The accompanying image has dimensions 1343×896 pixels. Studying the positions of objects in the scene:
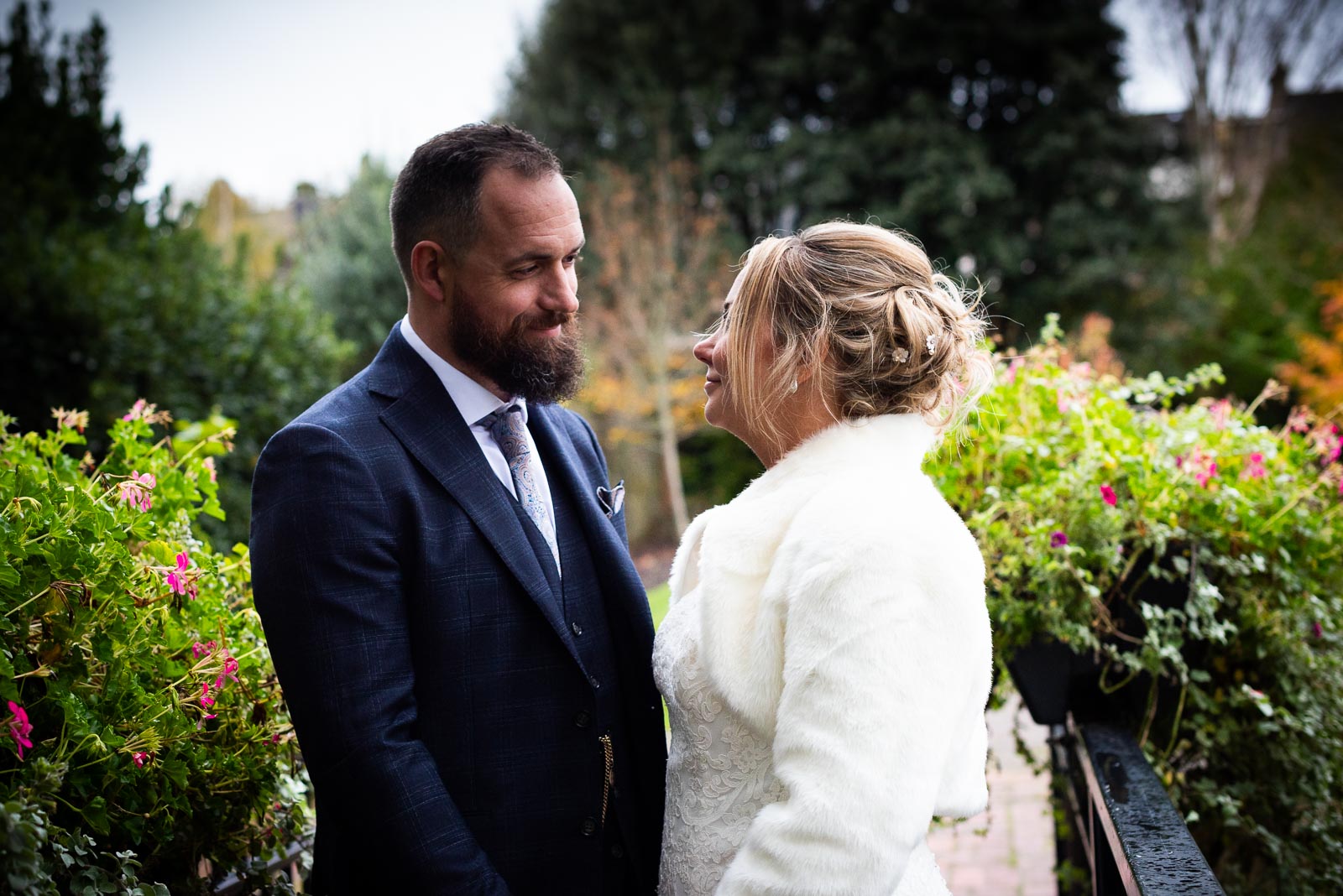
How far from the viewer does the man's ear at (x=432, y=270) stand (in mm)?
1938

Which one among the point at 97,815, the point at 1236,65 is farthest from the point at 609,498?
the point at 1236,65

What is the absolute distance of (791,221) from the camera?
15.0m

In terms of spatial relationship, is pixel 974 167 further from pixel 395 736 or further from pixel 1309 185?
pixel 395 736

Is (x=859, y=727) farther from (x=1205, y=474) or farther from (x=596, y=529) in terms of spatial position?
(x=1205, y=474)

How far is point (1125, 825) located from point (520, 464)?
1.30 metres

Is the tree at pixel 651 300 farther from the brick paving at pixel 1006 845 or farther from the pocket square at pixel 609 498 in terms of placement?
Answer: the pocket square at pixel 609 498

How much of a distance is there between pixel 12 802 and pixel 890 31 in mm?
14712

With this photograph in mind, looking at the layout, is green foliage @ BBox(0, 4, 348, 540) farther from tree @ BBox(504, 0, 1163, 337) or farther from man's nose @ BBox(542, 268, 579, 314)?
tree @ BBox(504, 0, 1163, 337)

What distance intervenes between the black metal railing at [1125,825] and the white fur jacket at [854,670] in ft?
1.01

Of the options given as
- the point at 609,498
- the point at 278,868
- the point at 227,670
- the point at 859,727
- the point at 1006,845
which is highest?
the point at 609,498

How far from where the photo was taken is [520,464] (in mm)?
1995

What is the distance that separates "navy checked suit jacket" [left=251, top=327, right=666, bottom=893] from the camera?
157 cm

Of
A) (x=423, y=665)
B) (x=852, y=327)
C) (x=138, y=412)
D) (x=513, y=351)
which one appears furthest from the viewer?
(x=138, y=412)

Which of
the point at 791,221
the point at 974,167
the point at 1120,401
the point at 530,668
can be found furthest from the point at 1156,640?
the point at 791,221
